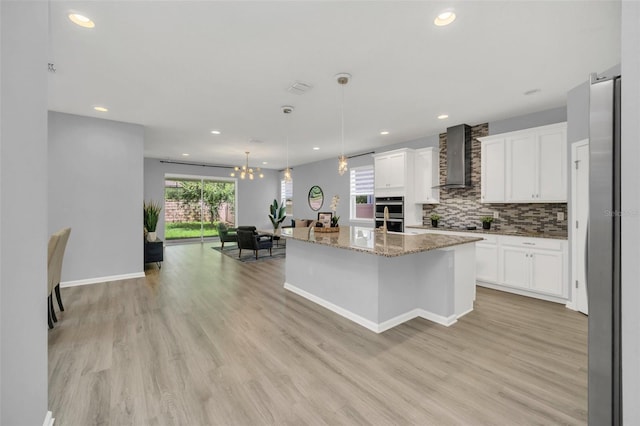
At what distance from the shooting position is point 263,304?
359 centimetres

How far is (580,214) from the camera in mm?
3352

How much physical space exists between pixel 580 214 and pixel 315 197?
256 inches

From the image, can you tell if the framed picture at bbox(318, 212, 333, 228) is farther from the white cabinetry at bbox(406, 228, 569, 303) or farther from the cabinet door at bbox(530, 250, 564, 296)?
the cabinet door at bbox(530, 250, 564, 296)

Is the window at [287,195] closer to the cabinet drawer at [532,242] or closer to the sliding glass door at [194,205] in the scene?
the sliding glass door at [194,205]

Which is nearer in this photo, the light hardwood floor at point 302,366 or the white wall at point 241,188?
the light hardwood floor at point 302,366

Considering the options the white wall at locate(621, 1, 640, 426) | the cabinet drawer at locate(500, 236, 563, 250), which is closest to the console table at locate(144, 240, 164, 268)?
the cabinet drawer at locate(500, 236, 563, 250)

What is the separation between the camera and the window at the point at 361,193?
23.7 ft

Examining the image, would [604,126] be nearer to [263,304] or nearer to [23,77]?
[23,77]

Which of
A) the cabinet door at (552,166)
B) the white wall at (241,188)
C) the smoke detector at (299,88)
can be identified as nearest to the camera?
the smoke detector at (299,88)

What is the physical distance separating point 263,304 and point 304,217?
19.8 feet

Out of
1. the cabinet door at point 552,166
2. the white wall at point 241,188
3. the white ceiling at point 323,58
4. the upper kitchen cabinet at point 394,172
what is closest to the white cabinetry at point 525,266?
the cabinet door at point 552,166

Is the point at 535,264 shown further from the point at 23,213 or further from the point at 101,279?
the point at 101,279

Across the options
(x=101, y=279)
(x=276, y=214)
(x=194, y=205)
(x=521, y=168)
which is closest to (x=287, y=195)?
(x=276, y=214)

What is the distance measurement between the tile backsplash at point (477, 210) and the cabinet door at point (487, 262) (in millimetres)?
627
